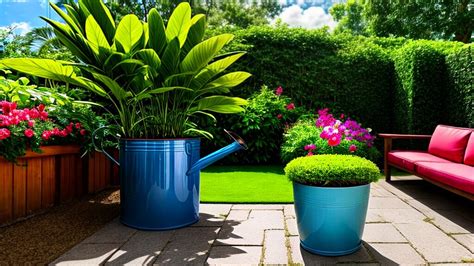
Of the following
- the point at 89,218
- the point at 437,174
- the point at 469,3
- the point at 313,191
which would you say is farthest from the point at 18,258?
the point at 469,3

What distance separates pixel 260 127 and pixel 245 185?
5.63ft

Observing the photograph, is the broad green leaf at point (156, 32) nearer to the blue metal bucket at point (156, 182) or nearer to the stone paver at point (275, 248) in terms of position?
the blue metal bucket at point (156, 182)

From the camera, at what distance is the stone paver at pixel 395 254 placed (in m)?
1.81

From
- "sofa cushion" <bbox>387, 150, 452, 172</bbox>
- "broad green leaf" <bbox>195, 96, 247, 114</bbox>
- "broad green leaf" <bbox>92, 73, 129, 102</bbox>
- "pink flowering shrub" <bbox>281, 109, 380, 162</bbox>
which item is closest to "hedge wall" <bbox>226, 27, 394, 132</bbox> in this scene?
"pink flowering shrub" <bbox>281, 109, 380, 162</bbox>

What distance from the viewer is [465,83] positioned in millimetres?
4559

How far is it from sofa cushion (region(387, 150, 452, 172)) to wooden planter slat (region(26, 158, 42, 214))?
352cm

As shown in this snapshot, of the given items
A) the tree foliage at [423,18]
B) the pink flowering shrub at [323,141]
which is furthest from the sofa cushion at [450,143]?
the tree foliage at [423,18]

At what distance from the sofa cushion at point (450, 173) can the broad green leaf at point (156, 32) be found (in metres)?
2.44

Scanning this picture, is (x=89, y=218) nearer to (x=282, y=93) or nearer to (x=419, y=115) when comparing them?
(x=282, y=93)

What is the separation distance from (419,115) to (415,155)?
161cm

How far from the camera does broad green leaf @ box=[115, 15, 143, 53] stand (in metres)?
2.08

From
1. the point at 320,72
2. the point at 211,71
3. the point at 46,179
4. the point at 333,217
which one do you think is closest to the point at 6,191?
the point at 46,179

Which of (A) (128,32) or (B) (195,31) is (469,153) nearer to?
(B) (195,31)

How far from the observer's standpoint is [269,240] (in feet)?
6.96
